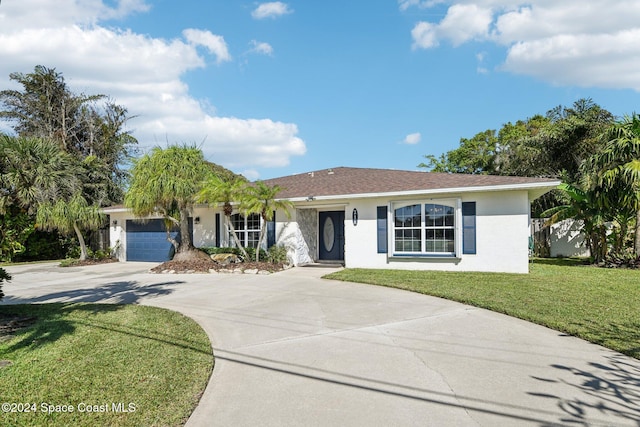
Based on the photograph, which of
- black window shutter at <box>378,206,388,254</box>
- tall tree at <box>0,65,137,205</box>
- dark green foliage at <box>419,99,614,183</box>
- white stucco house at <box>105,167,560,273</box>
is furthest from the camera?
tall tree at <box>0,65,137,205</box>

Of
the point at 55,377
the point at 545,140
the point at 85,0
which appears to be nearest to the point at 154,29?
the point at 85,0

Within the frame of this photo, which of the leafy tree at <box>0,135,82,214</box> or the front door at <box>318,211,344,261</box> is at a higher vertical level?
the leafy tree at <box>0,135,82,214</box>

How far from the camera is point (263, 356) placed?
179 inches

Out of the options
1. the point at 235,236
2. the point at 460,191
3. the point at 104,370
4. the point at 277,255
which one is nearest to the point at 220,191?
the point at 235,236

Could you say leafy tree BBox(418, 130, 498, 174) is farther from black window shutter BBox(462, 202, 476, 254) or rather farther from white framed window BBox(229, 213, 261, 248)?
white framed window BBox(229, 213, 261, 248)

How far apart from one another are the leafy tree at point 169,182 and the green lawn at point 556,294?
6386mm

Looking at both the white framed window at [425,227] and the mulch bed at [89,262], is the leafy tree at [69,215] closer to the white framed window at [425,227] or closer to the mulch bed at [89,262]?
the mulch bed at [89,262]

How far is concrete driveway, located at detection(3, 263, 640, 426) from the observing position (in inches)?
122

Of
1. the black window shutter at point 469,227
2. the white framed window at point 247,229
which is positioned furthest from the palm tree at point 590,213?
the white framed window at point 247,229

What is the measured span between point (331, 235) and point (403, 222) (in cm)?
372

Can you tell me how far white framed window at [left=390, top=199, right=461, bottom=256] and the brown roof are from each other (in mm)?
639

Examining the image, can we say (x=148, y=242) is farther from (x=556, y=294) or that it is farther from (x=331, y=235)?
(x=556, y=294)

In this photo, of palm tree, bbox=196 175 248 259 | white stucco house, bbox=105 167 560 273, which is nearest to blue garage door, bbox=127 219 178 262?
white stucco house, bbox=105 167 560 273

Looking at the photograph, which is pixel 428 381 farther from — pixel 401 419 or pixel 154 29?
pixel 154 29
